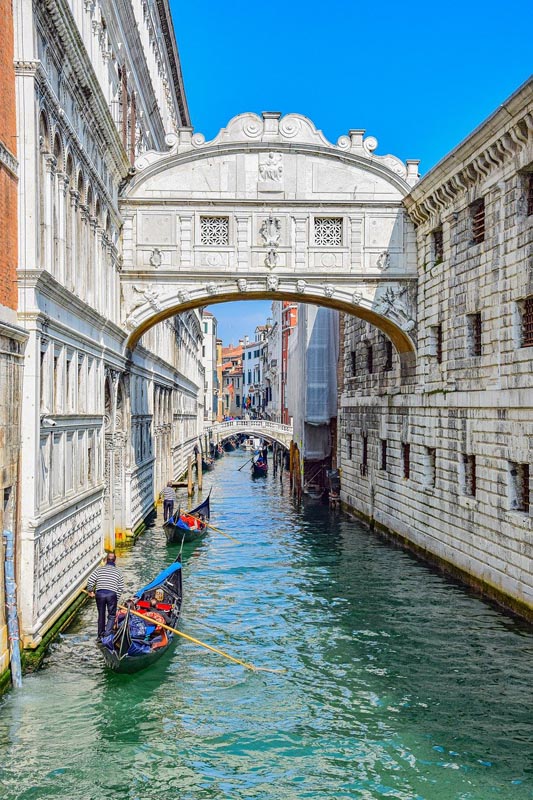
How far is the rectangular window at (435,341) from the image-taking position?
1820 cm

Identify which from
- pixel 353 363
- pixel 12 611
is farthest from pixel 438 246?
pixel 12 611

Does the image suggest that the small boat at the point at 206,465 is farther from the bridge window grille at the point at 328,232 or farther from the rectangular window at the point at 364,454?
the bridge window grille at the point at 328,232

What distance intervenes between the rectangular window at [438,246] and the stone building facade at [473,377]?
0.04 m

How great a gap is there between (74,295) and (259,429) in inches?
1414

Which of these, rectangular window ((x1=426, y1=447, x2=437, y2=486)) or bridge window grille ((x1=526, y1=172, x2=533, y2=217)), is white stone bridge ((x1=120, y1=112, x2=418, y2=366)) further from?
bridge window grille ((x1=526, y1=172, x2=533, y2=217))

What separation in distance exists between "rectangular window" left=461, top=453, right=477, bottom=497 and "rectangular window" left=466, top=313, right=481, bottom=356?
1.85 meters

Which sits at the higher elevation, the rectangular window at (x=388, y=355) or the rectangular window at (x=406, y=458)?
the rectangular window at (x=388, y=355)

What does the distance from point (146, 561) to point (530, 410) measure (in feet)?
29.2

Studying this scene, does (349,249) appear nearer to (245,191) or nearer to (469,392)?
(245,191)

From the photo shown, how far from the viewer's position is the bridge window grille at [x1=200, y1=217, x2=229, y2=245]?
18.7 meters

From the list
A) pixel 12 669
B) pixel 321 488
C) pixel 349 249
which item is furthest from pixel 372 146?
pixel 321 488

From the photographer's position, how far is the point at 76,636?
469 inches

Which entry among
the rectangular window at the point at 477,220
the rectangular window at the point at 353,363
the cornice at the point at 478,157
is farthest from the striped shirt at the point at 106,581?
the rectangular window at the point at 353,363

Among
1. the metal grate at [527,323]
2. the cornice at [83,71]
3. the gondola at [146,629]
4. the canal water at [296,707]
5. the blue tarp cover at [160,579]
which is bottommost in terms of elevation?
the canal water at [296,707]
